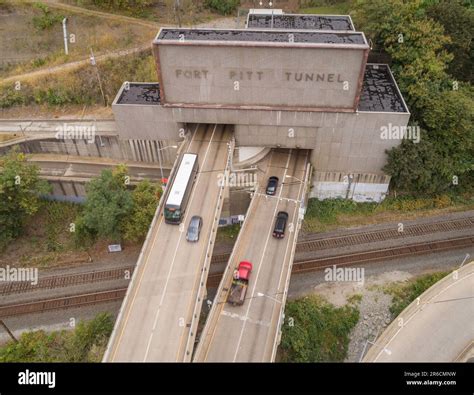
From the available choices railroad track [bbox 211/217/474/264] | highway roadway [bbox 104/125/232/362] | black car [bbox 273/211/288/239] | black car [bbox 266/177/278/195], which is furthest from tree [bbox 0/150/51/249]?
black car [bbox 273/211/288/239]

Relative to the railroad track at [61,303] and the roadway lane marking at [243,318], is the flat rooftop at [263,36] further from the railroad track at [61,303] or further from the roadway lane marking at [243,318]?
the railroad track at [61,303]

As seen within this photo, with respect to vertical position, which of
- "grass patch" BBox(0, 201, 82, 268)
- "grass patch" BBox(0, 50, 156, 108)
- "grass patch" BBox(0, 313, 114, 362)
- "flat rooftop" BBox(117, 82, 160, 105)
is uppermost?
"flat rooftop" BBox(117, 82, 160, 105)

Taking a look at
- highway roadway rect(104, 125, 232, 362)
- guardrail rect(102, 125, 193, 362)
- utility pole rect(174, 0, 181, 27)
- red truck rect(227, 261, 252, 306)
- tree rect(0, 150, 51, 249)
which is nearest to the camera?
guardrail rect(102, 125, 193, 362)

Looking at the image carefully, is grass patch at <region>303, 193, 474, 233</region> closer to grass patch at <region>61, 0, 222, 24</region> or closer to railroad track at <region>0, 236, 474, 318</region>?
railroad track at <region>0, 236, 474, 318</region>

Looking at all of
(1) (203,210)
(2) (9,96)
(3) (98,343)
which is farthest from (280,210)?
(2) (9,96)

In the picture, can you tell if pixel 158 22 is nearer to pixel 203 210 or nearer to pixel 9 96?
pixel 9 96

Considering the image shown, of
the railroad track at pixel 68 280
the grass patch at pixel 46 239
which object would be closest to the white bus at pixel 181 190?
the railroad track at pixel 68 280

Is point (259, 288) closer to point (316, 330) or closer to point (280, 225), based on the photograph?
point (280, 225)

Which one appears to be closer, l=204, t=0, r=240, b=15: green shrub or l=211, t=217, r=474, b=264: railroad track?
l=211, t=217, r=474, b=264: railroad track
